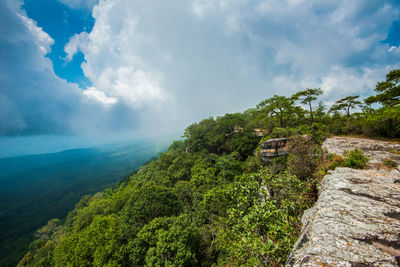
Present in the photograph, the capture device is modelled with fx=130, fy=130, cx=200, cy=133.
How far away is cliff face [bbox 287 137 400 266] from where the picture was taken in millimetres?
3100

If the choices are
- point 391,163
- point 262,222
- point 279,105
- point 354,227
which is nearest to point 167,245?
point 262,222

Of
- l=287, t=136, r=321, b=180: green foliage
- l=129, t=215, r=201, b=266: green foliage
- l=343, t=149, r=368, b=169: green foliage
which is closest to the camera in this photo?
l=343, t=149, r=368, b=169: green foliage

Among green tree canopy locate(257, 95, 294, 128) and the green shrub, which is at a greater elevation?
green tree canopy locate(257, 95, 294, 128)

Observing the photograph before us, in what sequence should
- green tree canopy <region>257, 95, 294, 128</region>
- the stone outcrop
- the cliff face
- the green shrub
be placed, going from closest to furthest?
the cliff face → the green shrub → the stone outcrop → green tree canopy <region>257, 95, 294, 128</region>

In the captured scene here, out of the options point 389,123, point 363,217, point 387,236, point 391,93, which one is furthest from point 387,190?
point 391,93

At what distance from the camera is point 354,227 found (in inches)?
149

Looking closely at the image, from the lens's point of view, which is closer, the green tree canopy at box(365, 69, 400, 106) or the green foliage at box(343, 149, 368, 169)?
the green foliage at box(343, 149, 368, 169)

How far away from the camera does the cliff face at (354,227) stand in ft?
10.2

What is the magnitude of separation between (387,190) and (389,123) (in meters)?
14.1

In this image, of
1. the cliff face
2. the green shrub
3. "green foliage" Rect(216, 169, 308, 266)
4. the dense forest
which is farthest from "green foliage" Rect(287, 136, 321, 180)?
the cliff face

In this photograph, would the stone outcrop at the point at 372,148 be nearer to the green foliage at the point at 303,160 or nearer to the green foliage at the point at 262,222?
the green foliage at the point at 303,160

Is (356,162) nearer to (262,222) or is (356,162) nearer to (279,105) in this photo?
(262,222)

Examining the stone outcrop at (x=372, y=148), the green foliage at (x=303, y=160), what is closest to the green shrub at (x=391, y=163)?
the stone outcrop at (x=372, y=148)

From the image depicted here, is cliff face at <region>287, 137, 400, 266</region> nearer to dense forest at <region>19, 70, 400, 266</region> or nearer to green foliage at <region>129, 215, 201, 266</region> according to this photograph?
dense forest at <region>19, 70, 400, 266</region>
